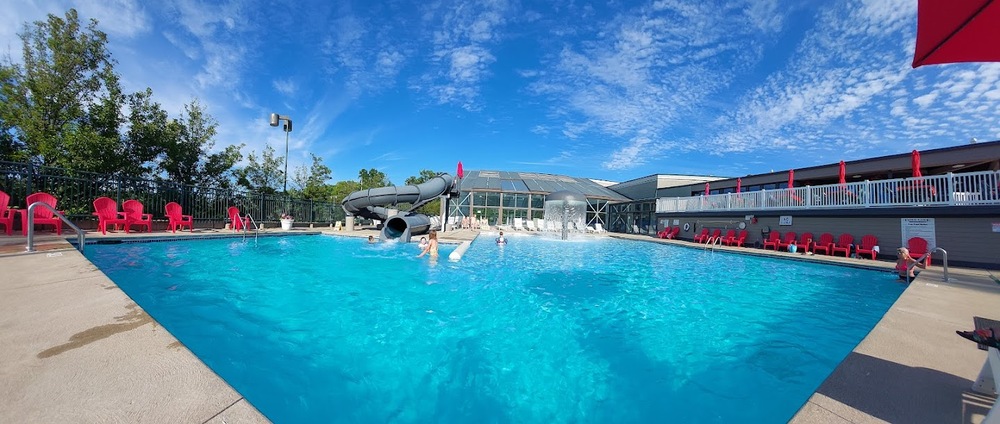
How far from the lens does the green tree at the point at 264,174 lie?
2217 centimetres

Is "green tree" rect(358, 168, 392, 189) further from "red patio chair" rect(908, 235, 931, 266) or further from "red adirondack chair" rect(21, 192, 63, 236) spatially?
"red patio chair" rect(908, 235, 931, 266)

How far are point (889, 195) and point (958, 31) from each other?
13350 mm

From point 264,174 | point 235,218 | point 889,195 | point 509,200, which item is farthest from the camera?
point 509,200

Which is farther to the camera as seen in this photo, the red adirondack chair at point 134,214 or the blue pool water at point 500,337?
the red adirondack chair at point 134,214

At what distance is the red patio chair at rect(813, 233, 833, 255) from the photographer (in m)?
12.7

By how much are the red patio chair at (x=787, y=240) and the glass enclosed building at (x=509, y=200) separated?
15482 mm

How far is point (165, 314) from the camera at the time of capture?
4.41 metres

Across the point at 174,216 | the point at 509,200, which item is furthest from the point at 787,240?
the point at 174,216

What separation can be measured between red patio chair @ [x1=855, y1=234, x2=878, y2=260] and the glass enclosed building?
1799cm

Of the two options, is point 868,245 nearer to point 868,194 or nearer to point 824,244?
point 824,244

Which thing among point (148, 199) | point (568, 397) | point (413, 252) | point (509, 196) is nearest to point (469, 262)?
point (413, 252)

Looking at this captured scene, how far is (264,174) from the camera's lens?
23.1 meters

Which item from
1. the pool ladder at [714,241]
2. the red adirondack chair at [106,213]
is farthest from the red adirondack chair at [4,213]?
the pool ladder at [714,241]

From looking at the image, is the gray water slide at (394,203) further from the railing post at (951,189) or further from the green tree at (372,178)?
the green tree at (372,178)
